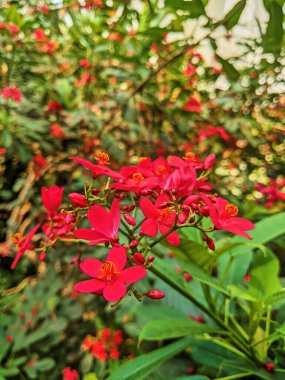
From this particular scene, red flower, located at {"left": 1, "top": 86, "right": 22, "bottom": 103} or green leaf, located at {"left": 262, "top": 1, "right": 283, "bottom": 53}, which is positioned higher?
green leaf, located at {"left": 262, "top": 1, "right": 283, "bottom": 53}

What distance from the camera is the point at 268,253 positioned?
945 millimetres

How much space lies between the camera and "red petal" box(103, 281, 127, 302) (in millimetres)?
537

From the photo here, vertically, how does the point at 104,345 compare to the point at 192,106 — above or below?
below

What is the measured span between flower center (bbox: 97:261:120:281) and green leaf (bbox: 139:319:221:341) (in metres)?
0.27

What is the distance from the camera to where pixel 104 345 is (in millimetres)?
1654

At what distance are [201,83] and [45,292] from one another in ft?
4.82

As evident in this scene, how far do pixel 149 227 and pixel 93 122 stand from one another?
4.11ft

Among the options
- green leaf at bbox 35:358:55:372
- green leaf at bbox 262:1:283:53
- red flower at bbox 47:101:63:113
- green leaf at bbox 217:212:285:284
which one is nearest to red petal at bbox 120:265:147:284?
green leaf at bbox 217:212:285:284

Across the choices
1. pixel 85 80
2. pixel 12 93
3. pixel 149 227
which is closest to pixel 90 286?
pixel 149 227

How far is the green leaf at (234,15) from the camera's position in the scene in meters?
0.86

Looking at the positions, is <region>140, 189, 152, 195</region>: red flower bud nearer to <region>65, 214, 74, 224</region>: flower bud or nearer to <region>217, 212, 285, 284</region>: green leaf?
<region>65, 214, 74, 224</region>: flower bud

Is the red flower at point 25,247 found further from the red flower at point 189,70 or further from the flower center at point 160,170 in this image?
the red flower at point 189,70

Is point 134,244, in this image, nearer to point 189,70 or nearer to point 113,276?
point 113,276

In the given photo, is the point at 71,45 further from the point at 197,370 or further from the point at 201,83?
the point at 197,370
